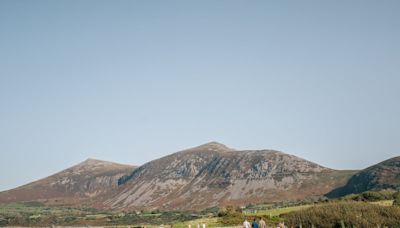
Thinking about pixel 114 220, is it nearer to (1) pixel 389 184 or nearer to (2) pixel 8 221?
(2) pixel 8 221

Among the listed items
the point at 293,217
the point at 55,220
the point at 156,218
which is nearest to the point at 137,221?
the point at 156,218

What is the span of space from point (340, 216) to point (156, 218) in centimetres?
13262

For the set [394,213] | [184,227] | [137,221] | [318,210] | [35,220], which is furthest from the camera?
[35,220]

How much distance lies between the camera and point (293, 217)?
54438mm

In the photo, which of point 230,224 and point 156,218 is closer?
point 230,224

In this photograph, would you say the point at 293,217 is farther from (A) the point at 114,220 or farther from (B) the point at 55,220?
(B) the point at 55,220

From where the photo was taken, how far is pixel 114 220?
175125 millimetres

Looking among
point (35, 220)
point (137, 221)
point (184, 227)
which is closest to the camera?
point (184, 227)

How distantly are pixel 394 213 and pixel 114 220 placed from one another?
141520 millimetres

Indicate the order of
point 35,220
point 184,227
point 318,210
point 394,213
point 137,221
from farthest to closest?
1. point 35,220
2. point 137,221
3. point 184,227
4. point 318,210
5. point 394,213

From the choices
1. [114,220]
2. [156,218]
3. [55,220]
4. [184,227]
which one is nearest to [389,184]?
[156,218]

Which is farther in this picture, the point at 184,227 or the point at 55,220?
the point at 55,220

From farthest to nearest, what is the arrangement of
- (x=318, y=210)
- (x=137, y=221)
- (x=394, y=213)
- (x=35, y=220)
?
(x=35, y=220) < (x=137, y=221) < (x=318, y=210) < (x=394, y=213)

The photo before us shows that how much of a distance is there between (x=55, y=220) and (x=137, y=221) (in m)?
42.7
